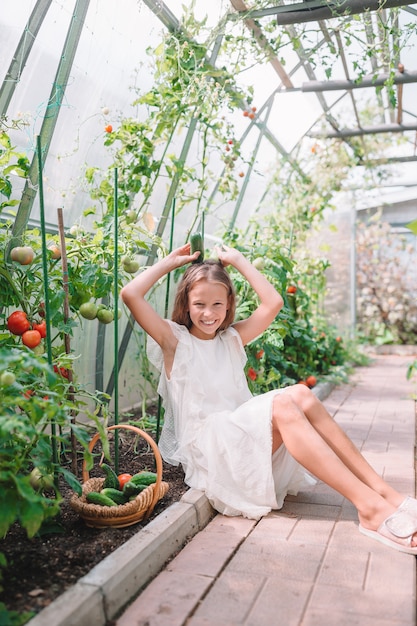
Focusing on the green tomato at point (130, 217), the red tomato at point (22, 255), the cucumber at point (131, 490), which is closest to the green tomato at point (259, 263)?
the green tomato at point (130, 217)

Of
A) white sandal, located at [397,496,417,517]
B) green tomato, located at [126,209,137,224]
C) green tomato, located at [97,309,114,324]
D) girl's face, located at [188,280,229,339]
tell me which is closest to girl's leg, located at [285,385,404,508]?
white sandal, located at [397,496,417,517]

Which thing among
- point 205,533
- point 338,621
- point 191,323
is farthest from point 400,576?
point 191,323

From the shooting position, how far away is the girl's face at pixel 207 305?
2.59m

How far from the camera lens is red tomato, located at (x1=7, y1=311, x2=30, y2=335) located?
7.43 ft

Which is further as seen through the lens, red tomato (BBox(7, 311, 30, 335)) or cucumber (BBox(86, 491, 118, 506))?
red tomato (BBox(7, 311, 30, 335))

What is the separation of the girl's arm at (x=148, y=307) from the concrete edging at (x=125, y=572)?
668 millimetres

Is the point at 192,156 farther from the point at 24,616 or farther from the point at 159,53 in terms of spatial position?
the point at 24,616

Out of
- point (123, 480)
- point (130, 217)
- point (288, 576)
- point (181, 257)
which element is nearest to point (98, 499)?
point (123, 480)

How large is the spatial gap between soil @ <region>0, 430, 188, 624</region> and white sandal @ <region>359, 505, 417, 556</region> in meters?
0.78

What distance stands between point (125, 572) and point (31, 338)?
3.05 ft

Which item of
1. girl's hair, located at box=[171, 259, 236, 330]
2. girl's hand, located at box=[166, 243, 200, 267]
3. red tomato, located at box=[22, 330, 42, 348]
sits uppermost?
girl's hand, located at box=[166, 243, 200, 267]

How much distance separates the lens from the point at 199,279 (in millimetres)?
2607

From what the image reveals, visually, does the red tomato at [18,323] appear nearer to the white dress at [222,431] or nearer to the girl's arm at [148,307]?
the girl's arm at [148,307]

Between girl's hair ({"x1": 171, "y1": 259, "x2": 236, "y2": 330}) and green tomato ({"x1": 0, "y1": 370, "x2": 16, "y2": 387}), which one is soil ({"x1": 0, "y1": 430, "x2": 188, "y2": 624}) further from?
girl's hair ({"x1": 171, "y1": 259, "x2": 236, "y2": 330})
